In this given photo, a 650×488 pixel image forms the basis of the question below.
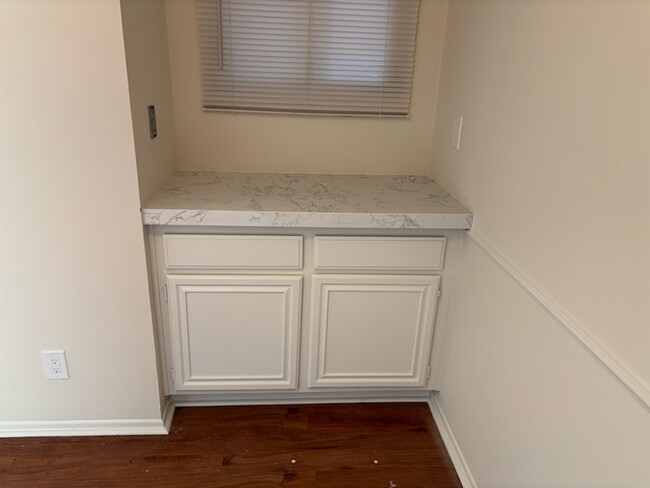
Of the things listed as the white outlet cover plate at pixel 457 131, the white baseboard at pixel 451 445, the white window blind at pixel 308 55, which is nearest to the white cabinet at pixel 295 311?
the white baseboard at pixel 451 445

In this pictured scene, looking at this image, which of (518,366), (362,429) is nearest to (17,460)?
(362,429)

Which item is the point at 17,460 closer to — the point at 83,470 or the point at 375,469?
the point at 83,470

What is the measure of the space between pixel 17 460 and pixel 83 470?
0.25 m

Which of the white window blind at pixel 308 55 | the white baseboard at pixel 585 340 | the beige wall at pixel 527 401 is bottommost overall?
the beige wall at pixel 527 401

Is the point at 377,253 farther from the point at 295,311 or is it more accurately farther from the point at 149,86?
the point at 149,86

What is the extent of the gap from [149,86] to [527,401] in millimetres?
1553

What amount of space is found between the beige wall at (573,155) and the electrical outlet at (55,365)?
155cm

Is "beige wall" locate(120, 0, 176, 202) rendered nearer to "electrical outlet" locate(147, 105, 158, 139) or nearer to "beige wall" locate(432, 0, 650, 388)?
"electrical outlet" locate(147, 105, 158, 139)

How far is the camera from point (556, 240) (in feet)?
3.65

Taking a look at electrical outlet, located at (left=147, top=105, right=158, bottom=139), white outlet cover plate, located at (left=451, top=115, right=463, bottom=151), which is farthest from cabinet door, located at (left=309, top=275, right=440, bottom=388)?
electrical outlet, located at (left=147, top=105, right=158, bottom=139)

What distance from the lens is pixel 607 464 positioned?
930 millimetres

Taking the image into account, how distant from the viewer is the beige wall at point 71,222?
1.32m

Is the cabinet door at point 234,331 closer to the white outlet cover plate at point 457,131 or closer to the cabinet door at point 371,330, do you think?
the cabinet door at point 371,330

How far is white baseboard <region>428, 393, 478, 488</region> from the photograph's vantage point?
1.62m
